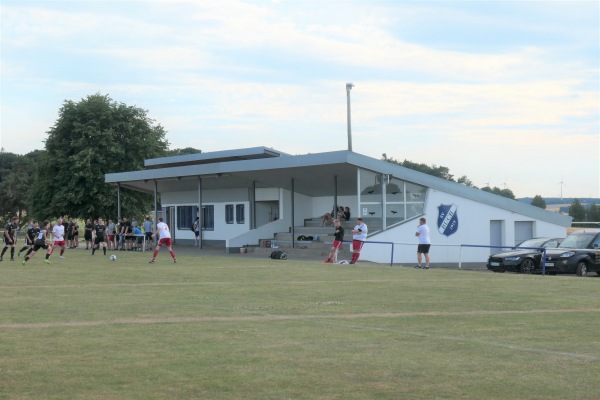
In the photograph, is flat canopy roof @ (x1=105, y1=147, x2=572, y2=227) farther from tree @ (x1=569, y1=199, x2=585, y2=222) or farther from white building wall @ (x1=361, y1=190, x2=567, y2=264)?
tree @ (x1=569, y1=199, x2=585, y2=222)

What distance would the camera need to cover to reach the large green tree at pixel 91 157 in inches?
2507

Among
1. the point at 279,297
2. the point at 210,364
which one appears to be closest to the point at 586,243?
the point at 279,297

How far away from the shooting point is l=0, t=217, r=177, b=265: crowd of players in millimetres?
30545

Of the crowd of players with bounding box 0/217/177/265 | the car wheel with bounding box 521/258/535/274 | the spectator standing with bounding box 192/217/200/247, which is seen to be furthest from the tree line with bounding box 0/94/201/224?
the car wheel with bounding box 521/258/535/274

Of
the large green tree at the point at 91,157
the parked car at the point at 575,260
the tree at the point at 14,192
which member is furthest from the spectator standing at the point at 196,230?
the tree at the point at 14,192

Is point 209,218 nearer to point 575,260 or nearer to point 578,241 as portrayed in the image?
point 578,241

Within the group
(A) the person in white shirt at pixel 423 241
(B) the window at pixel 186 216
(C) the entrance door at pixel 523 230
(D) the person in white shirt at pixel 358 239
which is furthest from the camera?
(B) the window at pixel 186 216

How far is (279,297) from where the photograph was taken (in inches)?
662

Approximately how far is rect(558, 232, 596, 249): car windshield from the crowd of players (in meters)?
13.5

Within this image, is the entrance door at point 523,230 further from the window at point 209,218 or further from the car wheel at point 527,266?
the window at point 209,218

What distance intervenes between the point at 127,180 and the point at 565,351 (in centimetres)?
4241

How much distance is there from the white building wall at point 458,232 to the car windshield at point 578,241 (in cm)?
673

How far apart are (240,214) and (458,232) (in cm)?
1465

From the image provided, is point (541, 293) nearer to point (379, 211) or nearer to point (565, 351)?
point (565, 351)
